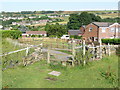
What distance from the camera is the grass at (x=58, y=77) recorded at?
8.70 metres

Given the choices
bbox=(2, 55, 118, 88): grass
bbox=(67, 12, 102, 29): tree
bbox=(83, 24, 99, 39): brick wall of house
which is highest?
bbox=(67, 12, 102, 29): tree

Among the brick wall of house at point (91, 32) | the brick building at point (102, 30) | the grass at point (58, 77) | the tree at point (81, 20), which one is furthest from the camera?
the tree at point (81, 20)

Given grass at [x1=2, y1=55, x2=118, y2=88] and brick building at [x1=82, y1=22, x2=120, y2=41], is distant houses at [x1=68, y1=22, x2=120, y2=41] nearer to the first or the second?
brick building at [x1=82, y1=22, x2=120, y2=41]

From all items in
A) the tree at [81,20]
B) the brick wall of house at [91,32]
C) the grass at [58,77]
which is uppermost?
the tree at [81,20]

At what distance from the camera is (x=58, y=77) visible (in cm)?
998

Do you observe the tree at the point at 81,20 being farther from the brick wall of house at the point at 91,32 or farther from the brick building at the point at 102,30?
the brick building at the point at 102,30

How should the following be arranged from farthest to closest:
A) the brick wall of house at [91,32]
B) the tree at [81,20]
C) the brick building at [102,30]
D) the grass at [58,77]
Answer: the tree at [81,20] → the brick wall of house at [91,32] → the brick building at [102,30] → the grass at [58,77]

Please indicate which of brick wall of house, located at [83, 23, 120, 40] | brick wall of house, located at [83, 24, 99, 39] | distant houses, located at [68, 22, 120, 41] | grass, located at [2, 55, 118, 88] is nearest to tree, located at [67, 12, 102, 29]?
brick wall of house, located at [83, 24, 99, 39]

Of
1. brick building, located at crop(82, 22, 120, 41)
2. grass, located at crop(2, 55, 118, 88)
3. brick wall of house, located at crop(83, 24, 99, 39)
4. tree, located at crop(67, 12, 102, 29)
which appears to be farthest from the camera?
A: tree, located at crop(67, 12, 102, 29)

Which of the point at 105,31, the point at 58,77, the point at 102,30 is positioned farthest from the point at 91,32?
the point at 58,77

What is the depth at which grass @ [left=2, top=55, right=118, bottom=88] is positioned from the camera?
8.70m

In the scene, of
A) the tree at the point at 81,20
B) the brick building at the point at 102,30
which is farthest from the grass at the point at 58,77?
the tree at the point at 81,20

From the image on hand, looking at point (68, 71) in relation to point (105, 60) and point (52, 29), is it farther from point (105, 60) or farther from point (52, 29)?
point (52, 29)

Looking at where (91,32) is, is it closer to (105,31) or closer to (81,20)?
(105,31)
